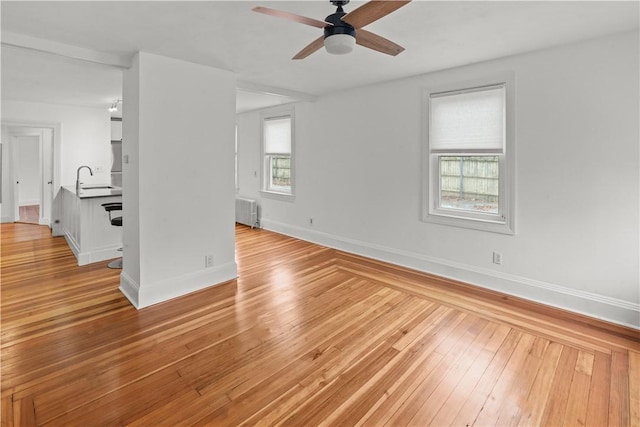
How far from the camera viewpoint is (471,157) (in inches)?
157

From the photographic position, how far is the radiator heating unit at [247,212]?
7.11 meters

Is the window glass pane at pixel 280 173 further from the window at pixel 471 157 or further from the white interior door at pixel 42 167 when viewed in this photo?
the white interior door at pixel 42 167

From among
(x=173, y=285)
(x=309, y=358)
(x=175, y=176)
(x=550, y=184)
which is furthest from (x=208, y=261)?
(x=550, y=184)

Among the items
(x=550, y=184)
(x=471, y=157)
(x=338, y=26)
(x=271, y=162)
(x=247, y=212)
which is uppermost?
(x=338, y=26)

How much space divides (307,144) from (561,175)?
3851 mm

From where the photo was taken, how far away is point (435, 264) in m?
4.29

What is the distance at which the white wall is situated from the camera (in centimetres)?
295

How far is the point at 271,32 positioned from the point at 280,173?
4.10 m

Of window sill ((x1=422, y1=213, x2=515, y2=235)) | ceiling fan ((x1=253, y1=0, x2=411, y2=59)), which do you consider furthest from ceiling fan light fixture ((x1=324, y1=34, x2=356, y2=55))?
window sill ((x1=422, y1=213, x2=515, y2=235))

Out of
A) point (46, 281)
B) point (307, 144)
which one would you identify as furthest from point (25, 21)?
point (307, 144)

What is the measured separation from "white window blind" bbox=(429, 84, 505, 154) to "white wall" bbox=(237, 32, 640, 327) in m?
0.18

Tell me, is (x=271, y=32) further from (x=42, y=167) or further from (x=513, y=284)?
(x=42, y=167)

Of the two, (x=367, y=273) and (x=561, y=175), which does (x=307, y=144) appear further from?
(x=561, y=175)

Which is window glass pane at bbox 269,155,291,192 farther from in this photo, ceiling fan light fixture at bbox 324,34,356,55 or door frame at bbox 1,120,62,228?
ceiling fan light fixture at bbox 324,34,356,55
